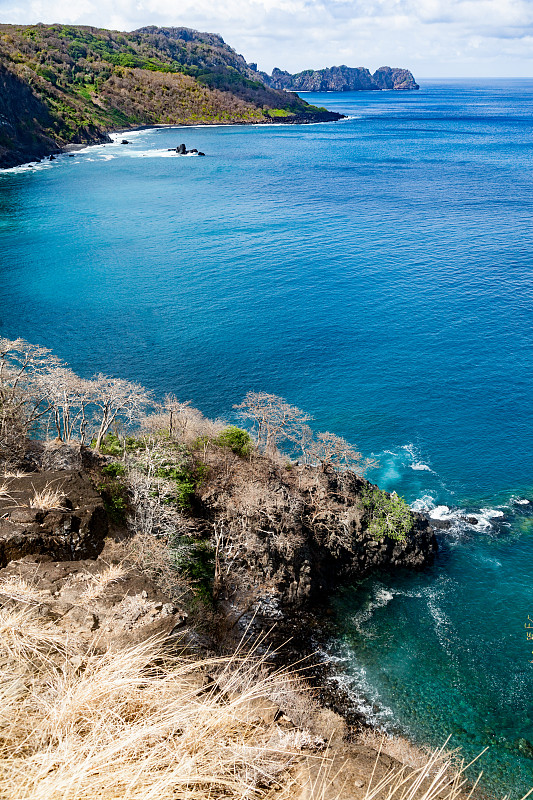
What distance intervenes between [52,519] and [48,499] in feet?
5.11

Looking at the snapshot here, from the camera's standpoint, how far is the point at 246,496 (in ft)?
124

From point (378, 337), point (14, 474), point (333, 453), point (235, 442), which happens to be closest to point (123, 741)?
point (14, 474)

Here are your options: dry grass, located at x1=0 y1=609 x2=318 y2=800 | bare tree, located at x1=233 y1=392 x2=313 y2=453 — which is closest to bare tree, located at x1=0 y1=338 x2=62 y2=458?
bare tree, located at x1=233 y1=392 x2=313 y2=453

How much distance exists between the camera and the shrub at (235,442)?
141ft

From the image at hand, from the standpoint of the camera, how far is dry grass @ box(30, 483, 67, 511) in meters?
26.6

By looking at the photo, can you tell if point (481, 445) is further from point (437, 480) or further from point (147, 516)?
point (147, 516)

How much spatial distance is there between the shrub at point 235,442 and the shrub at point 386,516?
10228 millimetres

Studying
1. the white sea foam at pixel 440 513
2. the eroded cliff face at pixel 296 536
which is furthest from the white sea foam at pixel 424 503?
the eroded cliff face at pixel 296 536

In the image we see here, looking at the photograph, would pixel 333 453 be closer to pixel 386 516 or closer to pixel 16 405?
pixel 386 516

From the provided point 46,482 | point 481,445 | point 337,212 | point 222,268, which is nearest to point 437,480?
point 481,445

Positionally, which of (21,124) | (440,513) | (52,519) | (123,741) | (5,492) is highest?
(21,124)

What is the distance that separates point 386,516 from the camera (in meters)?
41.0

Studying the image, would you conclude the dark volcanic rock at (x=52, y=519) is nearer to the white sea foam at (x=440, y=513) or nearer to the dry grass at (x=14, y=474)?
the dry grass at (x=14, y=474)

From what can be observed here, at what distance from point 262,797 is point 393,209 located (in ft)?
408
